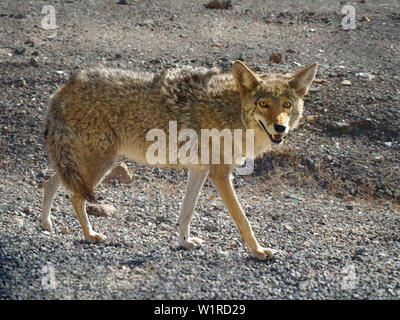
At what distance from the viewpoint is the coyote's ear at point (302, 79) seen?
19.6 feet

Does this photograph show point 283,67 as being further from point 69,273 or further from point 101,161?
point 69,273

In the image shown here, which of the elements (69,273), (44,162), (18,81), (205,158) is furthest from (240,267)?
(18,81)

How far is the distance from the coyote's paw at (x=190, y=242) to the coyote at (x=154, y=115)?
1cm

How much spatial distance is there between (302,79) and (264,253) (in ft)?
6.60

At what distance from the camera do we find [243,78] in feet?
19.2

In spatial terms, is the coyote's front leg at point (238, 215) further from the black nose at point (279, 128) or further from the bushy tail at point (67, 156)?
the bushy tail at point (67, 156)

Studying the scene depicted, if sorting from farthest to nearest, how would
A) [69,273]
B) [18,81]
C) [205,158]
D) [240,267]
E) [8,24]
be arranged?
[8,24] < [18,81] < [205,158] < [240,267] < [69,273]

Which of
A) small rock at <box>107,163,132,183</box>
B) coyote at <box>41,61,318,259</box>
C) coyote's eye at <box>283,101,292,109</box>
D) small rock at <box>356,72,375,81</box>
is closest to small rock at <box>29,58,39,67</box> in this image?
small rock at <box>107,163,132,183</box>

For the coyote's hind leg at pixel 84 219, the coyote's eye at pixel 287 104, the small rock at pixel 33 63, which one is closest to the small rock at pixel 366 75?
the coyote's eye at pixel 287 104

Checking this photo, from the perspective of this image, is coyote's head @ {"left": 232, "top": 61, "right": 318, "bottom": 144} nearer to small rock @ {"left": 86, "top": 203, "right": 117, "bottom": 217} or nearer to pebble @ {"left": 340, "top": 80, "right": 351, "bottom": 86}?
small rock @ {"left": 86, "top": 203, "right": 117, "bottom": 217}

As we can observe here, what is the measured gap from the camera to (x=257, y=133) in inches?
233

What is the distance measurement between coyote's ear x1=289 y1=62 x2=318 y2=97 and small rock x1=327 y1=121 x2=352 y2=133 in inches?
164

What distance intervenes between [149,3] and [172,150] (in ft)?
38.7

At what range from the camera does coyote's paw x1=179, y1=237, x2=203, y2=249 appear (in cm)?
620
